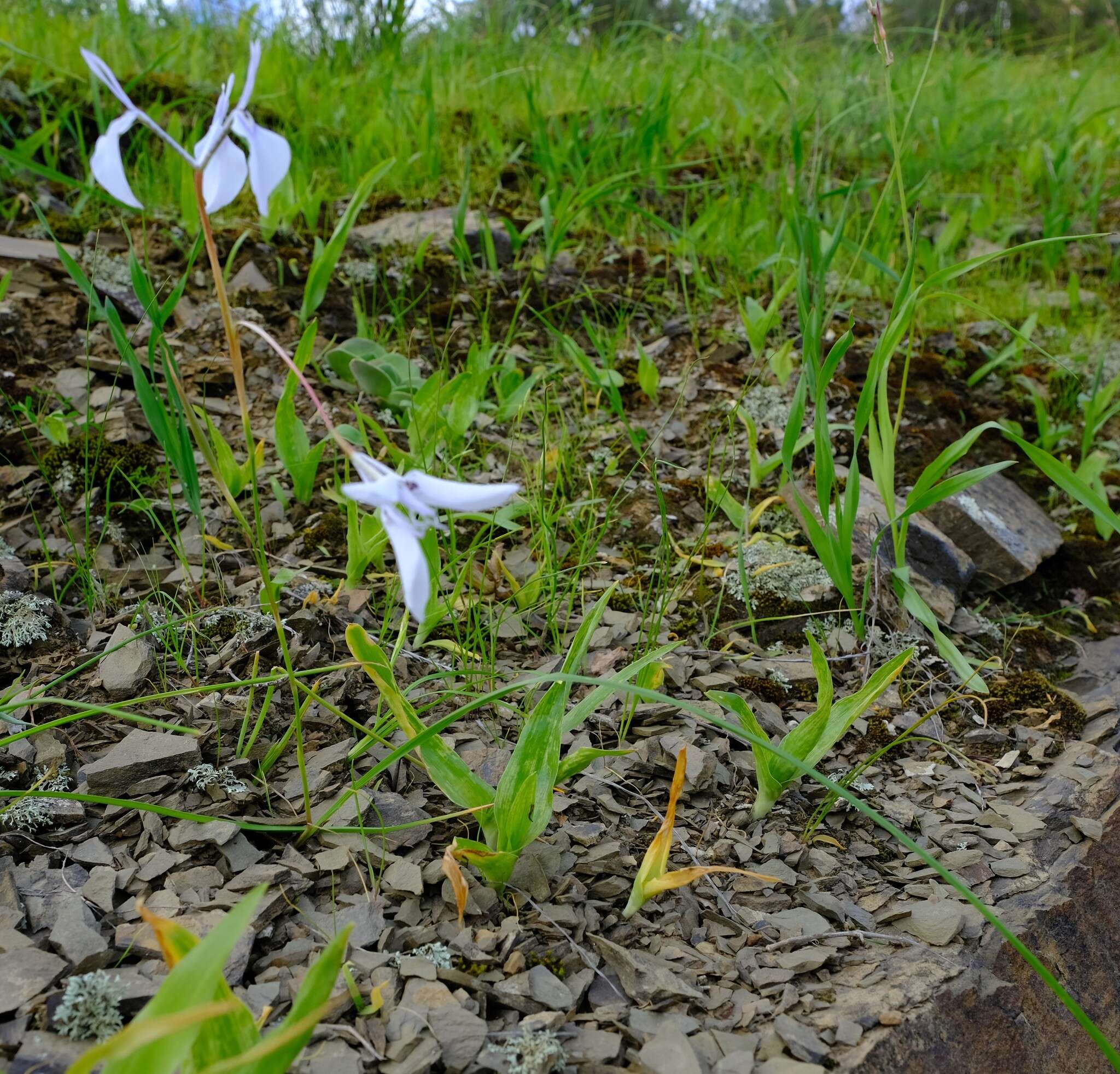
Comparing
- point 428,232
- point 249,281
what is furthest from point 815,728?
point 428,232

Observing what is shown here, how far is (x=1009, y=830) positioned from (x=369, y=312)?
1.93m

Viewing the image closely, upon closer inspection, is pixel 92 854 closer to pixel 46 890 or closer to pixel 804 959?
pixel 46 890

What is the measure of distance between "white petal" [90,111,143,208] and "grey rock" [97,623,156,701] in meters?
0.75

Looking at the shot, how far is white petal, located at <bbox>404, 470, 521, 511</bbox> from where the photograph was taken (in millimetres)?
637

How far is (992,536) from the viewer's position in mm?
1985

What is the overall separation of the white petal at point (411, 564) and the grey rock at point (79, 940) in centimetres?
64

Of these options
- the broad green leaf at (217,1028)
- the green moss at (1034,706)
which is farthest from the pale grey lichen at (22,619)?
the green moss at (1034,706)

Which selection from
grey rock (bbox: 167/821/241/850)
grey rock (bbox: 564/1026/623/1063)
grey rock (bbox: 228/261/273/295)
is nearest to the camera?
grey rock (bbox: 564/1026/623/1063)

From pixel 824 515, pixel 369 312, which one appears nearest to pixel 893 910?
pixel 824 515

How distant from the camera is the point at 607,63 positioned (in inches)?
159

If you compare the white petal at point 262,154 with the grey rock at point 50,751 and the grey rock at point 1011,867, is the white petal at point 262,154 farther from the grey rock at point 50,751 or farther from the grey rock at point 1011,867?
the grey rock at point 1011,867

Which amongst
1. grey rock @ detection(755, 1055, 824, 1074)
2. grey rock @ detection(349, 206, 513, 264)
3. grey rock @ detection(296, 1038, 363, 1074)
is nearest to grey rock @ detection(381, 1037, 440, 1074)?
grey rock @ detection(296, 1038, 363, 1074)

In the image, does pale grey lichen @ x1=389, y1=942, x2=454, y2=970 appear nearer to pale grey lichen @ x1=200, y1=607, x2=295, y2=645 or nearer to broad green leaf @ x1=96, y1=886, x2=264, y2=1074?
broad green leaf @ x1=96, y1=886, x2=264, y2=1074

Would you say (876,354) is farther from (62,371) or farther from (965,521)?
(62,371)
